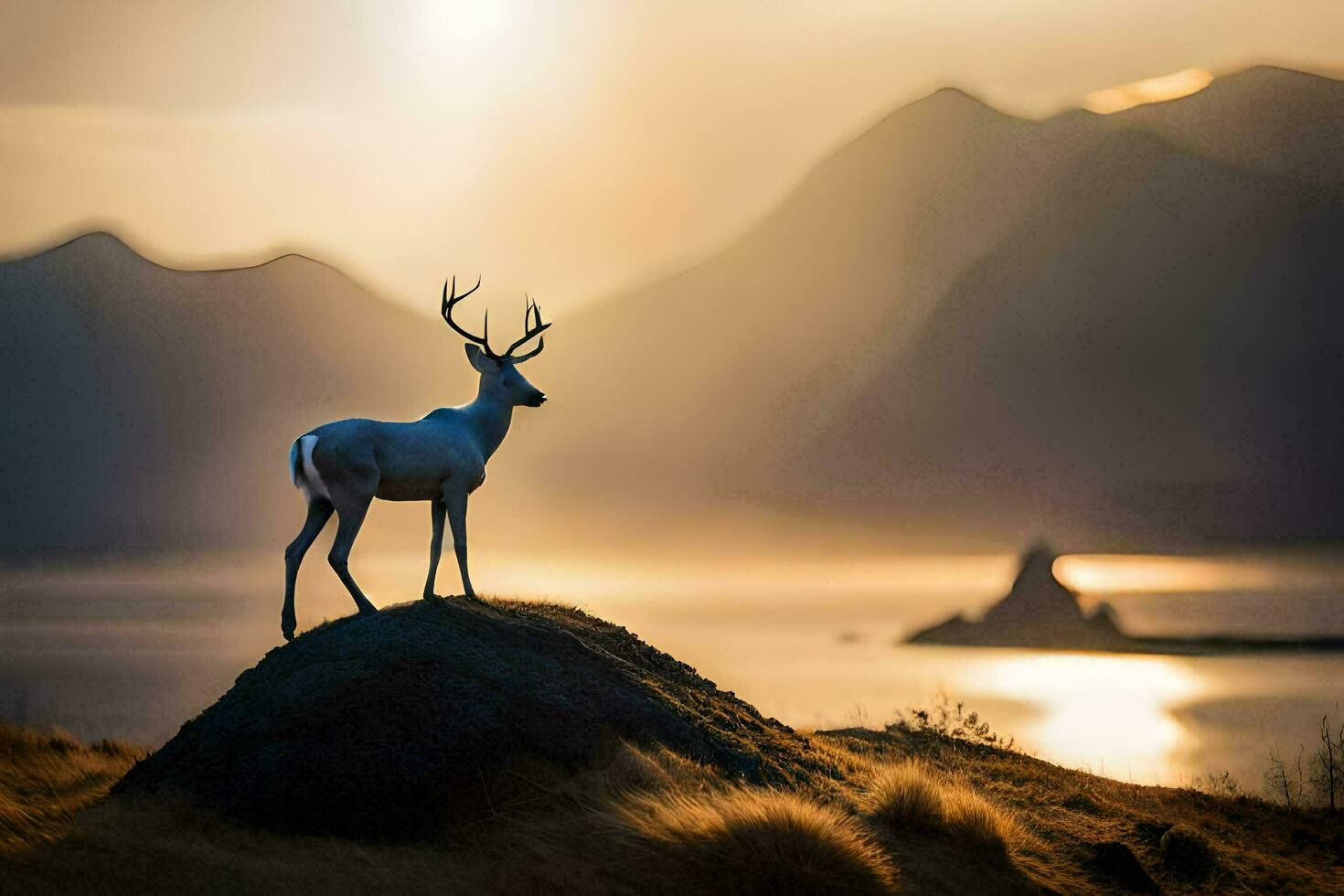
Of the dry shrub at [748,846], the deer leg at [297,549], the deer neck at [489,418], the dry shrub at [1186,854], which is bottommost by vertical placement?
the dry shrub at [748,846]

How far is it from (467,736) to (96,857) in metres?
3.36

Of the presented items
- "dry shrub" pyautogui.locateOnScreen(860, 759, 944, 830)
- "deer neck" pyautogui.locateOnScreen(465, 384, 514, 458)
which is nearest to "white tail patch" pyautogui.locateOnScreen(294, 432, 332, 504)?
"deer neck" pyautogui.locateOnScreen(465, 384, 514, 458)

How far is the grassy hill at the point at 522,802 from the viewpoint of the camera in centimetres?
1116

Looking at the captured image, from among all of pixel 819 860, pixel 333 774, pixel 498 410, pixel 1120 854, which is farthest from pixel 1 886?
pixel 1120 854

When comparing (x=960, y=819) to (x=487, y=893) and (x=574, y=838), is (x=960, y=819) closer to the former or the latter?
(x=574, y=838)

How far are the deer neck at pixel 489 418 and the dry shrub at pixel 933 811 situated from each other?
572cm

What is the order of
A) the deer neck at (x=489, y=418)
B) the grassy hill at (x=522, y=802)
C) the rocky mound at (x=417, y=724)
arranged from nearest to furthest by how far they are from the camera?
the grassy hill at (x=522, y=802) → the rocky mound at (x=417, y=724) → the deer neck at (x=489, y=418)

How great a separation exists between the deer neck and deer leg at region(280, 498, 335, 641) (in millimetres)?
2020

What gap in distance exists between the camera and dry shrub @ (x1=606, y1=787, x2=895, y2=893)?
1130 centimetres

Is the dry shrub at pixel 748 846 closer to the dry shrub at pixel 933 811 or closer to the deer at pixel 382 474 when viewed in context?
the dry shrub at pixel 933 811

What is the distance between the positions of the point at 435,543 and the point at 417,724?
2883 millimetres

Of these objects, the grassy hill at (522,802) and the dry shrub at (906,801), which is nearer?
the grassy hill at (522,802)

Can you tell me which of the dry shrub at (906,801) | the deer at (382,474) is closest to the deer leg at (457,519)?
the deer at (382,474)

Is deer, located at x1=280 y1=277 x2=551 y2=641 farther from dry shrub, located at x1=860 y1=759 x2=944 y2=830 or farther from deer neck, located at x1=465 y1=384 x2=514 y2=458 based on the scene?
dry shrub, located at x1=860 y1=759 x2=944 y2=830
